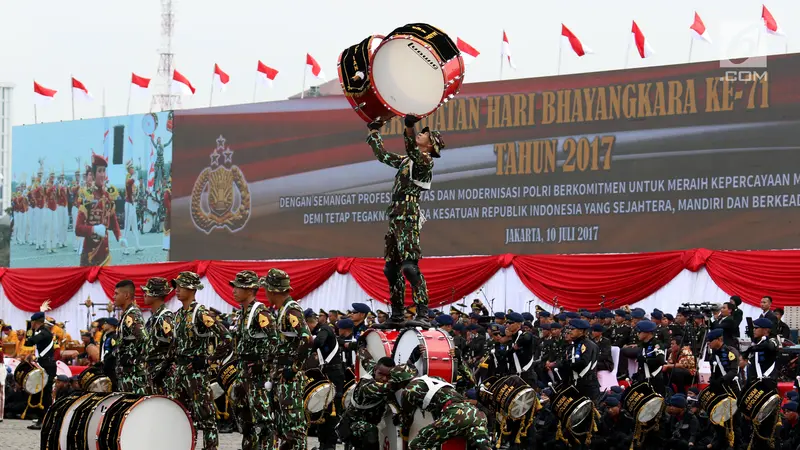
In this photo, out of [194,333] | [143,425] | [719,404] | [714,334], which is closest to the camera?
[143,425]

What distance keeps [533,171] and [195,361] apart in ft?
44.8

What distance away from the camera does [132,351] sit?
44.4 ft

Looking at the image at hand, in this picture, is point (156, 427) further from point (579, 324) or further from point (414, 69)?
point (579, 324)

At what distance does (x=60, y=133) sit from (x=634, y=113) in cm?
1695

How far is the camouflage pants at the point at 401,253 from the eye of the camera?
1304cm

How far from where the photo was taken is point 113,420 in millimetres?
11062

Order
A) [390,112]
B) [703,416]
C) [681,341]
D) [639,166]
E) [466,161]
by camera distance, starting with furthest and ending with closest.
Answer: [466,161] → [639,166] → [681,341] → [703,416] → [390,112]

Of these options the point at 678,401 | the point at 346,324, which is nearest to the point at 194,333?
the point at 346,324

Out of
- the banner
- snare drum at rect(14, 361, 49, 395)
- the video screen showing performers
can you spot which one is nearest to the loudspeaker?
the video screen showing performers

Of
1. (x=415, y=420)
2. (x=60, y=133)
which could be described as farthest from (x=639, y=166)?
(x=60, y=133)

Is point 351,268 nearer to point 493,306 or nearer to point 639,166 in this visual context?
point 493,306

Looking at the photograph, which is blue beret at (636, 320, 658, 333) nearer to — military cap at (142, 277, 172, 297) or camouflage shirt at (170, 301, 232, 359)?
camouflage shirt at (170, 301, 232, 359)

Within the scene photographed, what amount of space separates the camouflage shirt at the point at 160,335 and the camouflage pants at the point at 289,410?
1.71 m

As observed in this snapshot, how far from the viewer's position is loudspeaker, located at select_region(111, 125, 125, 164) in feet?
108
